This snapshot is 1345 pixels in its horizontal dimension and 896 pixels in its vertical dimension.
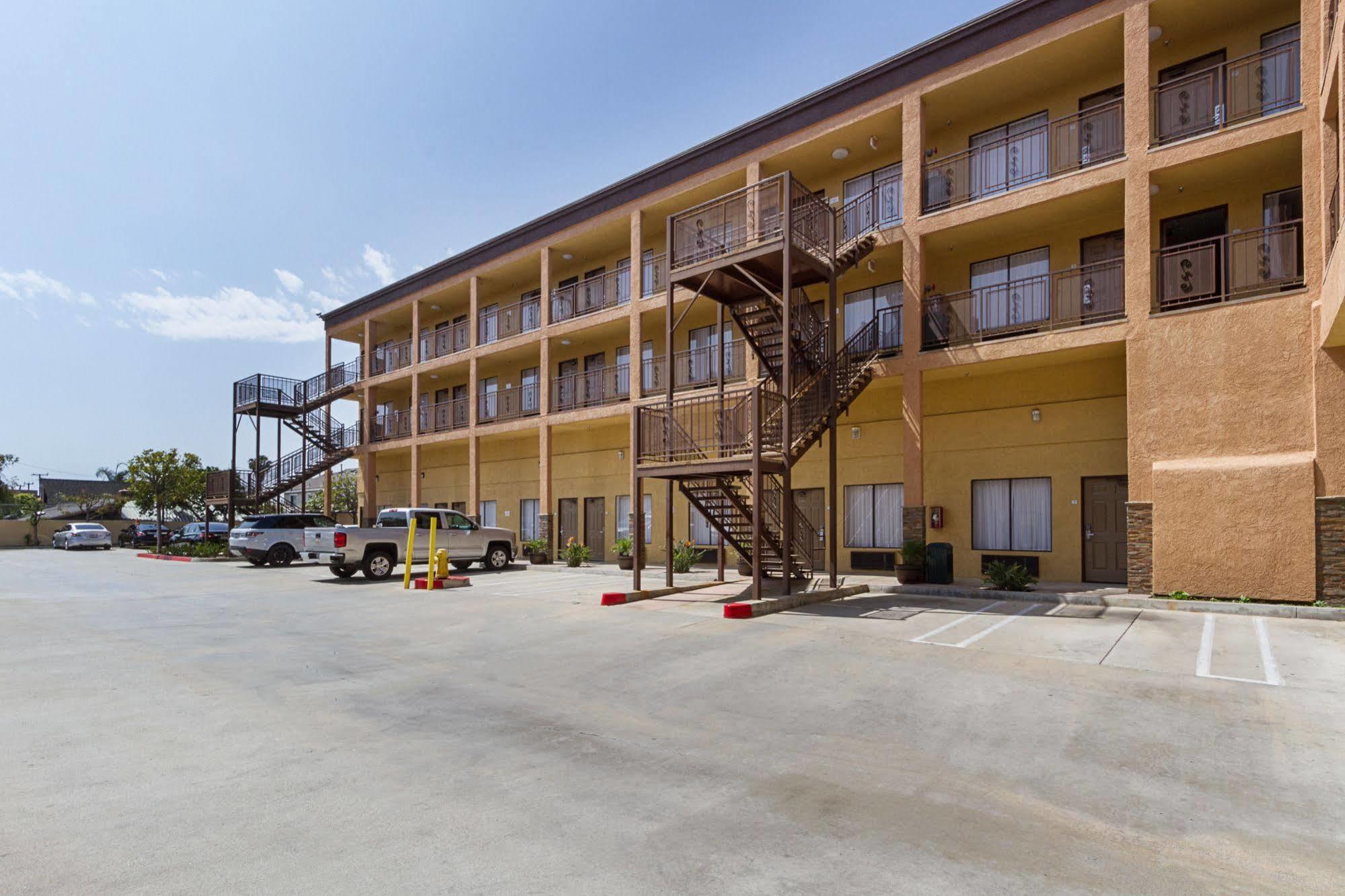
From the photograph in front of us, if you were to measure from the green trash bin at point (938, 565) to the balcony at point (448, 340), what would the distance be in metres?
20.3

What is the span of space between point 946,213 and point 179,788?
1655cm

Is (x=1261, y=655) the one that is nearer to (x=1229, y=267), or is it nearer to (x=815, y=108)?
(x=1229, y=267)

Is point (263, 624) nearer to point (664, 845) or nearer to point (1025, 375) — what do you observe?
point (664, 845)

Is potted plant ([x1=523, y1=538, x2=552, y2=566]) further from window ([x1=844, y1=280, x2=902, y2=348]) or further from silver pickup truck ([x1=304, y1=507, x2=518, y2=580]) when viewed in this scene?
window ([x1=844, y1=280, x2=902, y2=348])

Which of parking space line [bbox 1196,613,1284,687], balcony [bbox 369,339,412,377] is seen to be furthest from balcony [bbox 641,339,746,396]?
balcony [bbox 369,339,412,377]

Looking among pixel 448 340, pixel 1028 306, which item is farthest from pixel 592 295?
pixel 1028 306

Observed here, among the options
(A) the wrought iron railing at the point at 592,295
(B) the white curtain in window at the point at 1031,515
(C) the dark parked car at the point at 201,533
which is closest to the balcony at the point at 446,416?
(A) the wrought iron railing at the point at 592,295

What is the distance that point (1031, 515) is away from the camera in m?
17.0

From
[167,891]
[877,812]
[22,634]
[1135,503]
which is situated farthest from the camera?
[1135,503]

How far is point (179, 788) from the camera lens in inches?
187

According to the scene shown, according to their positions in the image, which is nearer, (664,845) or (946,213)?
(664,845)

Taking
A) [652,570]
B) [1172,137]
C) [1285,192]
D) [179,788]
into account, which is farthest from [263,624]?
[1285,192]

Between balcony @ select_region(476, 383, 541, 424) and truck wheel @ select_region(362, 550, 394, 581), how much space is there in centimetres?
882

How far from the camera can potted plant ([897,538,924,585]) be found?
1575 centimetres
